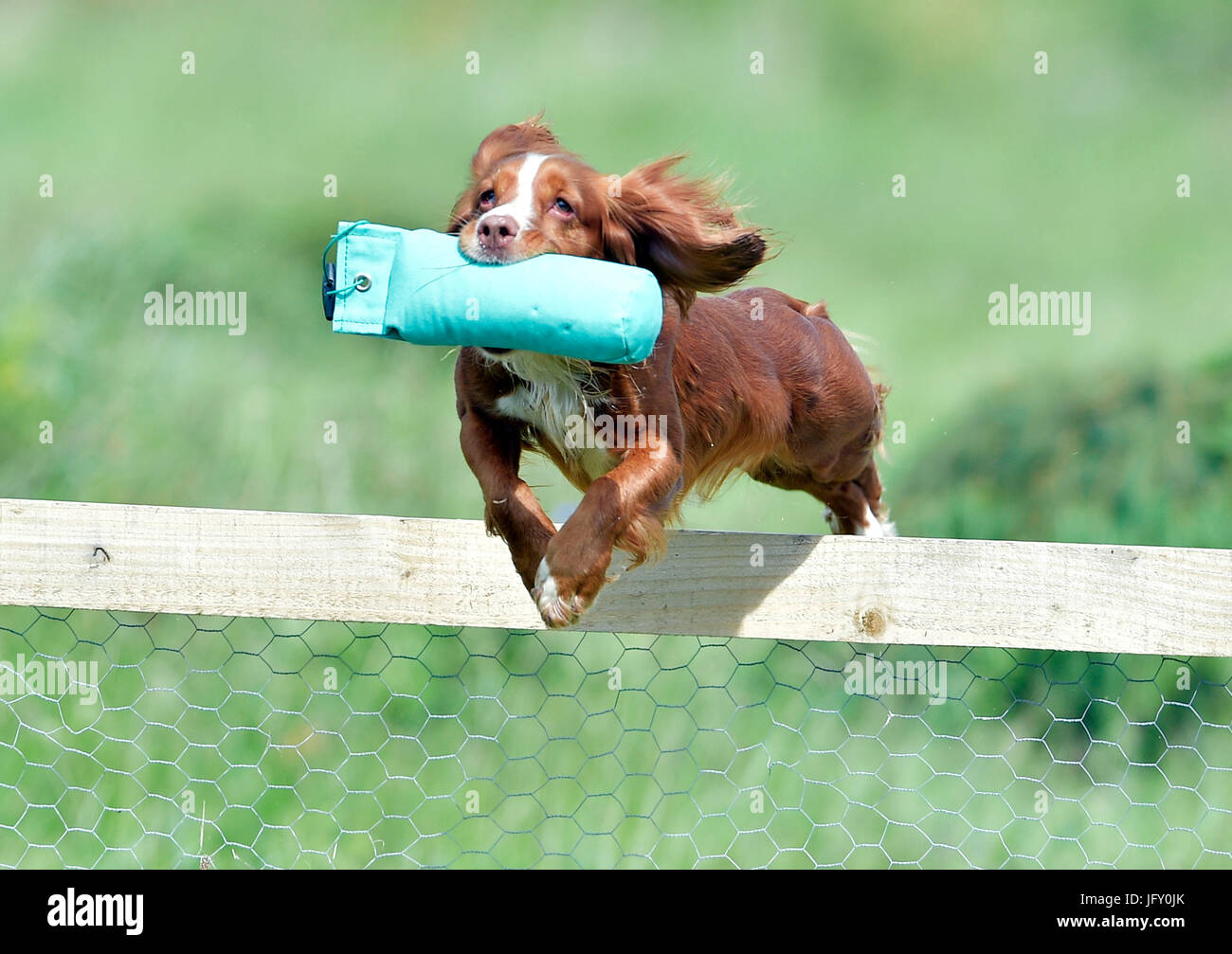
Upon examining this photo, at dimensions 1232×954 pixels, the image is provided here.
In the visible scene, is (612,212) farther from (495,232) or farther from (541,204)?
(495,232)

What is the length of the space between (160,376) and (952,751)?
513cm

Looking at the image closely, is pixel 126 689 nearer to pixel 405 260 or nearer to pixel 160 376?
pixel 160 376

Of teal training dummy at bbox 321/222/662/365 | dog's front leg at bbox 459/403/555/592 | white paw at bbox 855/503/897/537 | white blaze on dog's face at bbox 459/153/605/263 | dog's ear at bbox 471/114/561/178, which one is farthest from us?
white paw at bbox 855/503/897/537

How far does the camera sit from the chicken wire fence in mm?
5211

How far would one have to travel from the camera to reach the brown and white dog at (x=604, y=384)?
9.49 feet

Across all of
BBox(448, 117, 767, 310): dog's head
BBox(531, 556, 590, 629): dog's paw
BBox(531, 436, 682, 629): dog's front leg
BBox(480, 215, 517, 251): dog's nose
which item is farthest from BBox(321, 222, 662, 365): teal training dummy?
BBox(531, 556, 590, 629): dog's paw

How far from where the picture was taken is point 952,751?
6.60m

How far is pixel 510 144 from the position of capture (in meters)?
3.29

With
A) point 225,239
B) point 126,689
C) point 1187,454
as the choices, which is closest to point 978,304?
point 1187,454

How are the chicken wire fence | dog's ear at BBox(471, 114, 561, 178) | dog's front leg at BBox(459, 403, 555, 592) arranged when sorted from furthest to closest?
the chicken wire fence → dog's ear at BBox(471, 114, 561, 178) → dog's front leg at BBox(459, 403, 555, 592)

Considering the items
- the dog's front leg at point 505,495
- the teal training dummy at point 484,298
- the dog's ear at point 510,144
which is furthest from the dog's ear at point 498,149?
the dog's front leg at point 505,495

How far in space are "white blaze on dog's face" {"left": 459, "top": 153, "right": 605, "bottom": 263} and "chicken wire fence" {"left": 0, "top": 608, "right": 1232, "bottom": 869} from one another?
236 centimetres

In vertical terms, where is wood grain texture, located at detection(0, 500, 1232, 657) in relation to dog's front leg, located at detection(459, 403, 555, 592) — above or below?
below

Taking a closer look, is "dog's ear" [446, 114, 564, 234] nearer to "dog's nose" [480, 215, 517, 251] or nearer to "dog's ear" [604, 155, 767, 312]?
"dog's ear" [604, 155, 767, 312]
